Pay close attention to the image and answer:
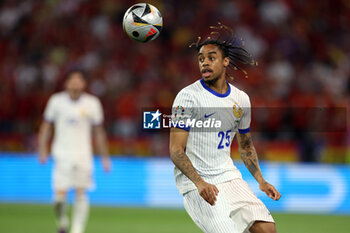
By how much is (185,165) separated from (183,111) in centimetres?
47

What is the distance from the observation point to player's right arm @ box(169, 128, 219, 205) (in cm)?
492

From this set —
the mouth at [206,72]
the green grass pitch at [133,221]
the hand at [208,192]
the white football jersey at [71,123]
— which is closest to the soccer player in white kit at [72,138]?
the white football jersey at [71,123]

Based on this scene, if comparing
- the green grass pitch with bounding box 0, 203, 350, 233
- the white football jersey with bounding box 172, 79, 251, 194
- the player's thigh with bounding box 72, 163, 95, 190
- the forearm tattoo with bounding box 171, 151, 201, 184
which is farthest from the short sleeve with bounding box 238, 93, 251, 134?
the green grass pitch with bounding box 0, 203, 350, 233

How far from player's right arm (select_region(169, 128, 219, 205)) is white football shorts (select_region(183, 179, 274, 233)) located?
11.5 inches

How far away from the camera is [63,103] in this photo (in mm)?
9695

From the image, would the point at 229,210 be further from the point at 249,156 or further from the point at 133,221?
the point at 133,221

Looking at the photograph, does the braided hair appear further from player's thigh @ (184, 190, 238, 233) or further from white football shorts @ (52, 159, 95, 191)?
white football shorts @ (52, 159, 95, 191)

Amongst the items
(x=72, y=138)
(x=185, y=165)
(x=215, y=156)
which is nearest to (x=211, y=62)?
(x=215, y=156)

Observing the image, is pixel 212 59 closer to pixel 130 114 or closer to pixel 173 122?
pixel 173 122

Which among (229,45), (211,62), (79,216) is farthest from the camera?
(79,216)

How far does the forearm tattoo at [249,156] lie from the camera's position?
5797 millimetres

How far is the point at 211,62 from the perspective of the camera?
5.52 meters

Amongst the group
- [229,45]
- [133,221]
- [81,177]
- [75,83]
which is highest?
[75,83]

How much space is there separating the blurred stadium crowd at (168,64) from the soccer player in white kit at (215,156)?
26.6 ft
